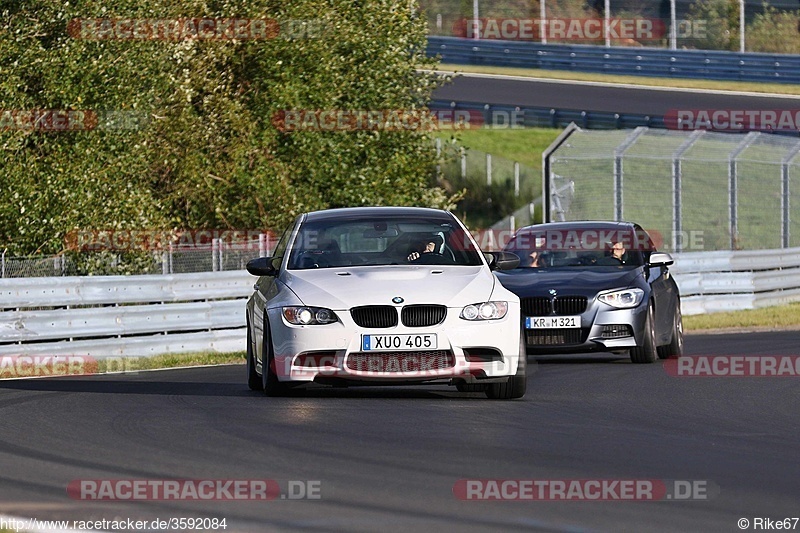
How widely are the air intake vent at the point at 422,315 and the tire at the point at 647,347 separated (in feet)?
17.3

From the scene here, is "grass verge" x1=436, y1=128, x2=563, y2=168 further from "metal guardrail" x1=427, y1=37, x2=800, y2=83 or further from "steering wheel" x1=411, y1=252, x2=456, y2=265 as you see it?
"steering wheel" x1=411, y1=252, x2=456, y2=265

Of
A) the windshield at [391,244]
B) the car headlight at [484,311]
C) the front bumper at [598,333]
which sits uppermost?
the windshield at [391,244]

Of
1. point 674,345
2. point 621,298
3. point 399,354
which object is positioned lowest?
point 674,345

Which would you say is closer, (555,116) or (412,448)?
(412,448)

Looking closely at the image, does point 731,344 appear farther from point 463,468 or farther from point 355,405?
point 463,468

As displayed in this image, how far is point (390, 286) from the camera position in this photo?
473 inches

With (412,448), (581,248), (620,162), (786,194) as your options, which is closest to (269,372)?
(412,448)

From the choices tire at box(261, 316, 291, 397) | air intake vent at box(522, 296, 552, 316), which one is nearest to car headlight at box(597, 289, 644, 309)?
air intake vent at box(522, 296, 552, 316)

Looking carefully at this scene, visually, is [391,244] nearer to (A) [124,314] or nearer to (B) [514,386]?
(B) [514,386]

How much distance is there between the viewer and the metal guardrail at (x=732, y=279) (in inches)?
1065

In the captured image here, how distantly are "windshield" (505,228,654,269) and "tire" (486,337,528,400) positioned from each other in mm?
5607

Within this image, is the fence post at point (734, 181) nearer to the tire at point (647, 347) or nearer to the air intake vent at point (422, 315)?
the tire at point (647, 347)

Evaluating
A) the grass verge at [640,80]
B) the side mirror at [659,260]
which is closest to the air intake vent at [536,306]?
the side mirror at [659,260]

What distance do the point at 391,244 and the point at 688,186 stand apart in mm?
25522
